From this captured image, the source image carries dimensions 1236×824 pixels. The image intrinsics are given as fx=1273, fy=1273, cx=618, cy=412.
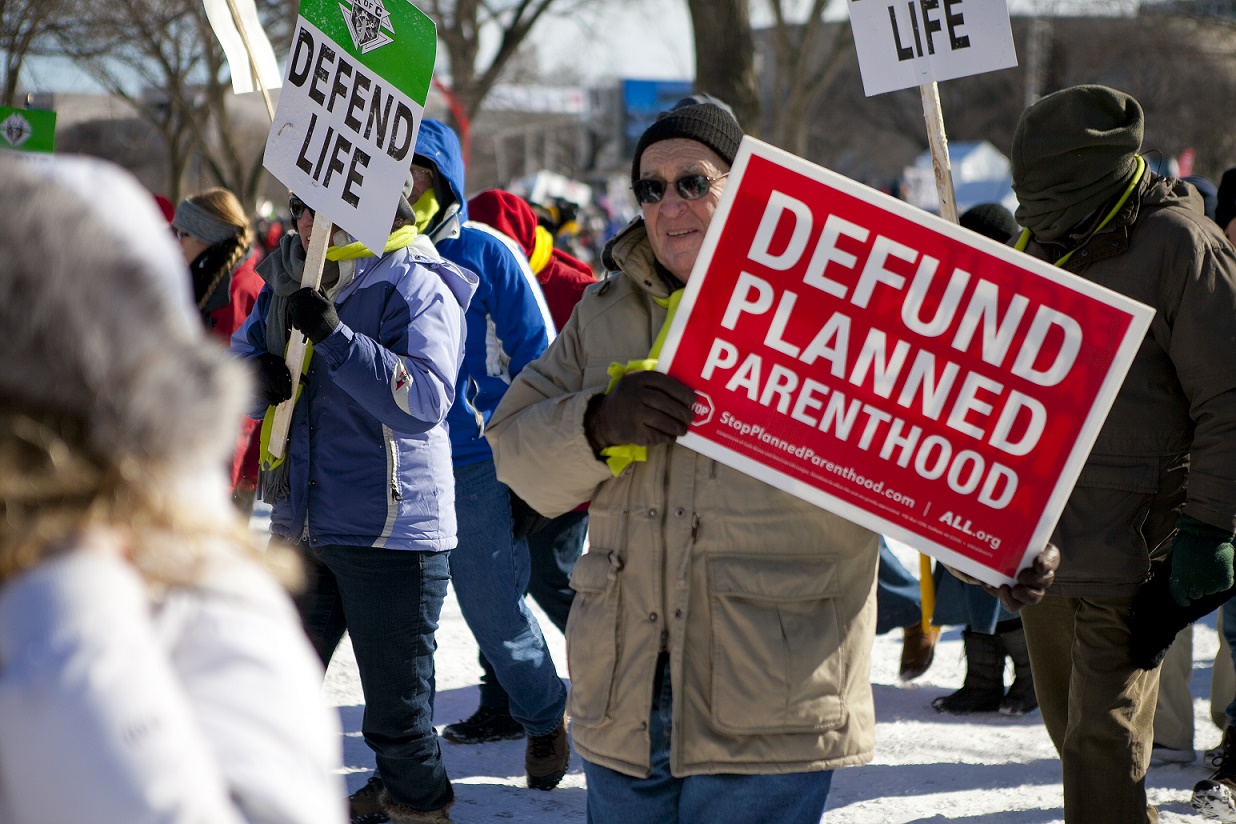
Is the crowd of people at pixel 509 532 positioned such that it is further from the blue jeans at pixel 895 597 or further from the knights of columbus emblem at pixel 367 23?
the knights of columbus emblem at pixel 367 23

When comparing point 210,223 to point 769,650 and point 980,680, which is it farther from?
point 769,650

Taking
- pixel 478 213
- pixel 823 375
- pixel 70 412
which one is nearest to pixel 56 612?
pixel 70 412

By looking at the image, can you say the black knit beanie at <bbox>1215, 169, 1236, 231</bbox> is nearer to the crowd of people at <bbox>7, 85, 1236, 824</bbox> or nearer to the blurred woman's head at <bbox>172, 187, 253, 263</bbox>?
the crowd of people at <bbox>7, 85, 1236, 824</bbox>

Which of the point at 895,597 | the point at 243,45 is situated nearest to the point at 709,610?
the point at 243,45

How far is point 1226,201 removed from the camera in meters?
5.31

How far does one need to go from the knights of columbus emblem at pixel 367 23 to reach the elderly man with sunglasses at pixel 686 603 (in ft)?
4.38

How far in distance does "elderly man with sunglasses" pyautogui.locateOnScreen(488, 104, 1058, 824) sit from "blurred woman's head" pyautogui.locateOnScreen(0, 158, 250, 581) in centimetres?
123

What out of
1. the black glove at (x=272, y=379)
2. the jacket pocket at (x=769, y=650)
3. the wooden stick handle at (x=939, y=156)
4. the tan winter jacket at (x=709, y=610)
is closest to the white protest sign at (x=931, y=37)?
the wooden stick handle at (x=939, y=156)

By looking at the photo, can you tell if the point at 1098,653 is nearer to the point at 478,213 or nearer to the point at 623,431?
the point at 623,431

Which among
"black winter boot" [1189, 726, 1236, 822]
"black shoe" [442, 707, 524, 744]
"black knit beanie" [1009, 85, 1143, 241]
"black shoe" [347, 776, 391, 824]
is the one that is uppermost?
"black knit beanie" [1009, 85, 1143, 241]

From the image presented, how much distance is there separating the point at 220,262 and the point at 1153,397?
4307 mm

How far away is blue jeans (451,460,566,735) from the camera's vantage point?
4309mm

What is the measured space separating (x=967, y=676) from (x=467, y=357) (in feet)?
7.94

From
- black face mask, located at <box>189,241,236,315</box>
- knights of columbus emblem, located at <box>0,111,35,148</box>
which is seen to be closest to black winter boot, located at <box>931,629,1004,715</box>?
black face mask, located at <box>189,241,236,315</box>
